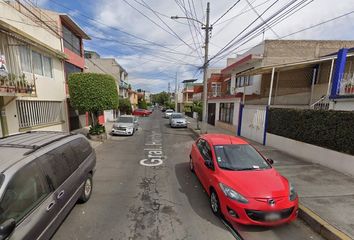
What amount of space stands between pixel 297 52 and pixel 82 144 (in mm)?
16313

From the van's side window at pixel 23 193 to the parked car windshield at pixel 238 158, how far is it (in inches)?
137

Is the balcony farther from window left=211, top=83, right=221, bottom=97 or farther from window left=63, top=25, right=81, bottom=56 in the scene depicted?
window left=211, top=83, right=221, bottom=97

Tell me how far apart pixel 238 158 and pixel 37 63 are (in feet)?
36.1

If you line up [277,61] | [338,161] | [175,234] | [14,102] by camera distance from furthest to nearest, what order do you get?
[277,61] → [14,102] → [338,161] → [175,234]

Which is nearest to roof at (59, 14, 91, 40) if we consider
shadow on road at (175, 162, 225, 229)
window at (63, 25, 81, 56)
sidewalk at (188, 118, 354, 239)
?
window at (63, 25, 81, 56)

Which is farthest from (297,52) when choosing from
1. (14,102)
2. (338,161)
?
(14,102)

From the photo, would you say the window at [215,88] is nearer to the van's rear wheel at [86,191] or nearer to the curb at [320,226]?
the curb at [320,226]

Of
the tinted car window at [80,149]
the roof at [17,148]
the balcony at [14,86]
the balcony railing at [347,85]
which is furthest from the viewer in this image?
the balcony railing at [347,85]

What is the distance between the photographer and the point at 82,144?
4668mm

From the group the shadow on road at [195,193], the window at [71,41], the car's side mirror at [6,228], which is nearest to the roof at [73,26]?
the window at [71,41]

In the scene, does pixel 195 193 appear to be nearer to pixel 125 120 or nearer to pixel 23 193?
pixel 23 193

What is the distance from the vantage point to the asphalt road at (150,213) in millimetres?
3371

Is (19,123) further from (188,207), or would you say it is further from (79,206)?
(188,207)

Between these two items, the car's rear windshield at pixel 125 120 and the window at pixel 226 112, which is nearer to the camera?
the car's rear windshield at pixel 125 120
